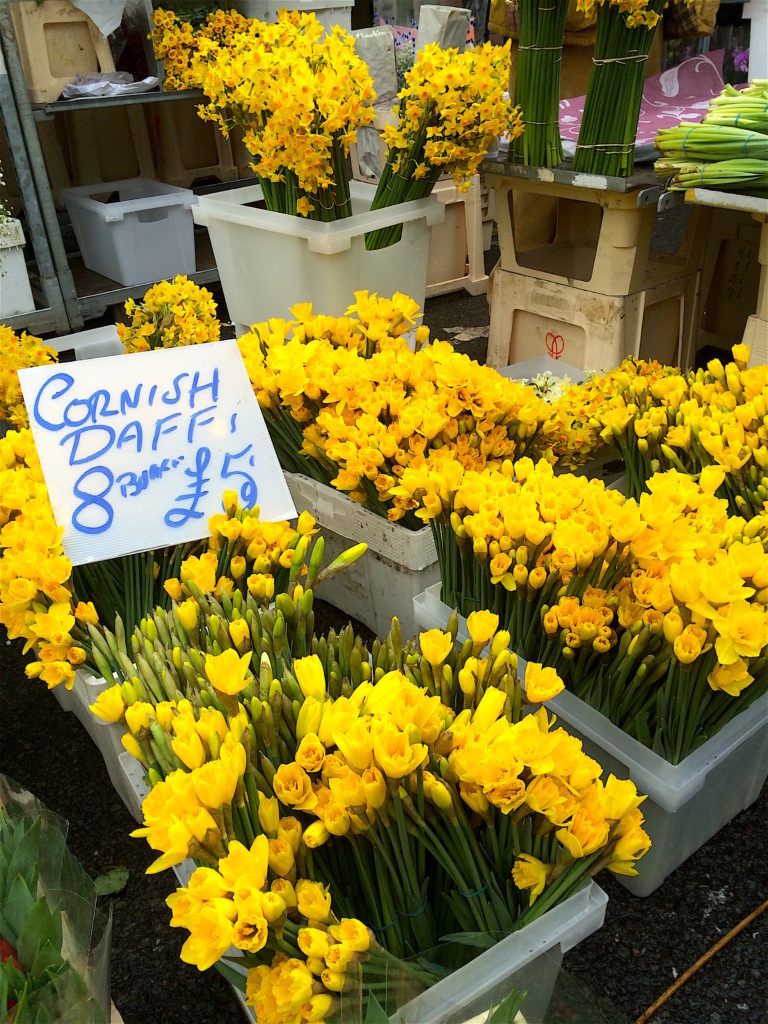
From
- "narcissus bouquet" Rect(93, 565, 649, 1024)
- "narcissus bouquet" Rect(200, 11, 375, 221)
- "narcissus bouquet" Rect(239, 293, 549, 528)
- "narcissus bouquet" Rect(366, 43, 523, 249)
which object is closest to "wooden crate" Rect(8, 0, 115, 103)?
"narcissus bouquet" Rect(200, 11, 375, 221)

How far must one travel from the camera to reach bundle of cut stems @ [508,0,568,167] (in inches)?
85.0

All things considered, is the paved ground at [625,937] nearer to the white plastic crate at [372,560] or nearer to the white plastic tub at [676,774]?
the white plastic tub at [676,774]

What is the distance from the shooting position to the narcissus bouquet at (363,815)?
69 centimetres

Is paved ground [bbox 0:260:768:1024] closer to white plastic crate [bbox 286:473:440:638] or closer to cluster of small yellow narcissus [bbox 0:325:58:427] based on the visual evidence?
white plastic crate [bbox 286:473:440:638]

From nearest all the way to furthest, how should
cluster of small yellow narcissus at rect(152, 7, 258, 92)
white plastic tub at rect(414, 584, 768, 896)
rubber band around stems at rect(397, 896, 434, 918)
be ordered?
1. rubber band around stems at rect(397, 896, 434, 918)
2. white plastic tub at rect(414, 584, 768, 896)
3. cluster of small yellow narcissus at rect(152, 7, 258, 92)

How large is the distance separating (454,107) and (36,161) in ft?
6.61

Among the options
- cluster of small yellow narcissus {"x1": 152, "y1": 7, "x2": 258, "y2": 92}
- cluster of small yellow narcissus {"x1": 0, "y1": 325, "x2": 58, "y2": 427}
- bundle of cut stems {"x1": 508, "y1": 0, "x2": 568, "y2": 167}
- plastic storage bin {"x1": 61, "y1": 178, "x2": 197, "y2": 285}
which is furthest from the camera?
plastic storage bin {"x1": 61, "y1": 178, "x2": 197, "y2": 285}

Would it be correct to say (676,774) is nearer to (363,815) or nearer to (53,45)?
(363,815)

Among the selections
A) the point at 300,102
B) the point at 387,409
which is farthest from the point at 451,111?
Answer: the point at 387,409

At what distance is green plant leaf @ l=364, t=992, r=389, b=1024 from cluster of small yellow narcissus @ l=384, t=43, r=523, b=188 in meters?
1.85

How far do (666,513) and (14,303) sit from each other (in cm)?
300

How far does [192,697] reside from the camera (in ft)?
2.96

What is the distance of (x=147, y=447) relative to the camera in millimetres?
1354

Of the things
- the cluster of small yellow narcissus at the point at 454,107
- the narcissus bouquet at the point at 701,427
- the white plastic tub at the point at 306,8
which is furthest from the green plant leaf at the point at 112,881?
the white plastic tub at the point at 306,8
